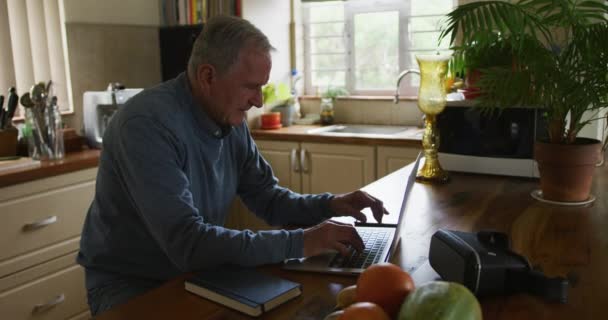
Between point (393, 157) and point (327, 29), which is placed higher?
point (327, 29)

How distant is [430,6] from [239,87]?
248 cm

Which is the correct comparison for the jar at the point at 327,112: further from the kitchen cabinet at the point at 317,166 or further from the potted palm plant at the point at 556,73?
the potted palm plant at the point at 556,73

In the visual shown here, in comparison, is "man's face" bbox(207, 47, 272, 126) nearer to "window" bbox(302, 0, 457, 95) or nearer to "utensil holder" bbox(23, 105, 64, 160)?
"utensil holder" bbox(23, 105, 64, 160)

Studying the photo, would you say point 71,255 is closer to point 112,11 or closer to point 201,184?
point 201,184

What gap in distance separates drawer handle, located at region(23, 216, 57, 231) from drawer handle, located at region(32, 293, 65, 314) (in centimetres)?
33

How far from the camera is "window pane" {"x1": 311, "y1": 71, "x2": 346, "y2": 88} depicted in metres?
3.96

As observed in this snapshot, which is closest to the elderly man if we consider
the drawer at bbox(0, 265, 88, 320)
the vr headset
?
the vr headset

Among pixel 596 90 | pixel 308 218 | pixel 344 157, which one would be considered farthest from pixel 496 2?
pixel 344 157

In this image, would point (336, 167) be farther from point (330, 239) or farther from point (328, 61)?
point (330, 239)

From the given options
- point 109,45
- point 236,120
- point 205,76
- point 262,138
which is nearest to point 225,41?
point 205,76

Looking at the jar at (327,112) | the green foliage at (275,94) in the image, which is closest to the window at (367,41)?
the jar at (327,112)

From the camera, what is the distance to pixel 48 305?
242 cm

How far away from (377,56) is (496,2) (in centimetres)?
216

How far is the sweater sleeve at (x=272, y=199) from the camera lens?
1.60 m
